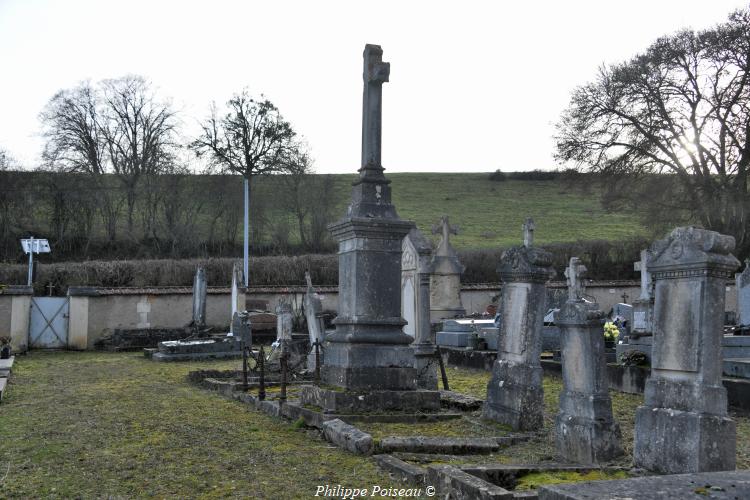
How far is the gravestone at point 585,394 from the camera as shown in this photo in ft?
21.8

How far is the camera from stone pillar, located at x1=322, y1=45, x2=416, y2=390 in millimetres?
8977

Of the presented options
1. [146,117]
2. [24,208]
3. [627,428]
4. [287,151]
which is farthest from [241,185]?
[627,428]

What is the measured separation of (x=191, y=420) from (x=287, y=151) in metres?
32.5

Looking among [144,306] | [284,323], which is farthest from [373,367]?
[144,306]

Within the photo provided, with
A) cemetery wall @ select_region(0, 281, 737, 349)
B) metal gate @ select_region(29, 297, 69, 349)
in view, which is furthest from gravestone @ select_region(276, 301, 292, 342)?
metal gate @ select_region(29, 297, 69, 349)

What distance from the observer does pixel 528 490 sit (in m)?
5.06

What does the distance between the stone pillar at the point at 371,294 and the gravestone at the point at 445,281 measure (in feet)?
→ 39.5

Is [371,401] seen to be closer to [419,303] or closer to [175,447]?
[175,447]

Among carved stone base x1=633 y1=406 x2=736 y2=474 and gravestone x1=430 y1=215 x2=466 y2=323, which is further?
gravestone x1=430 y1=215 x2=466 y2=323

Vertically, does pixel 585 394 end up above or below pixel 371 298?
below

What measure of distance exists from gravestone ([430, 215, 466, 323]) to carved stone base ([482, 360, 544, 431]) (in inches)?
493

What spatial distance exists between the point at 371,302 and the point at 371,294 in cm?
10

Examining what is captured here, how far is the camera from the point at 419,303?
501 inches

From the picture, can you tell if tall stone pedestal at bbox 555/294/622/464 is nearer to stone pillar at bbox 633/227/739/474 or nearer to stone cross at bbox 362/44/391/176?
stone pillar at bbox 633/227/739/474
